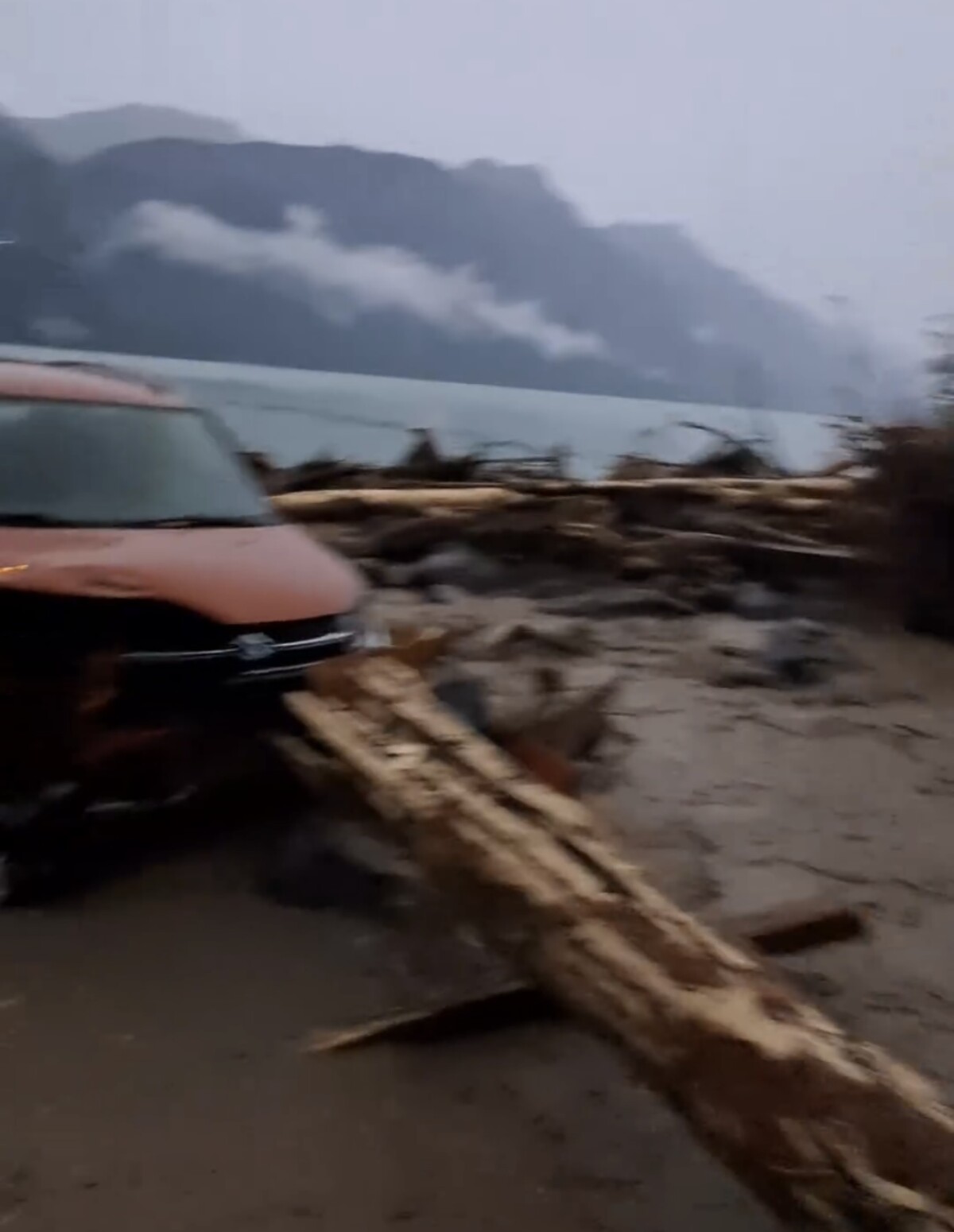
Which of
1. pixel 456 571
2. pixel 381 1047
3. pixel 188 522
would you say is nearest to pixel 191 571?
pixel 188 522

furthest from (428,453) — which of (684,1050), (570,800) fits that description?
(684,1050)

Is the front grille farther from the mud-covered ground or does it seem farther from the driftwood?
the driftwood

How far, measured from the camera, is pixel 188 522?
172 inches

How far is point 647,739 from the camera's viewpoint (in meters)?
4.95

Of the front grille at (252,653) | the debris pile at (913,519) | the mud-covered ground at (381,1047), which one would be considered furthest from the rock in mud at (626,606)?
the front grille at (252,653)

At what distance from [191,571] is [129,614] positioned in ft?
0.84

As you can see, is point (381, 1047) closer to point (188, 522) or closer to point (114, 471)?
point (188, 522)

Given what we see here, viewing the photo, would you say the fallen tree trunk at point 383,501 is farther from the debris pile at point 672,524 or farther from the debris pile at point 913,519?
the debris pile at point 913,519

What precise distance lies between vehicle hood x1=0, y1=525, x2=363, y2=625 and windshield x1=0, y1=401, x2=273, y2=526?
0.15 m

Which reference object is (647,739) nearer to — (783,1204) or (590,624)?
(590,624)

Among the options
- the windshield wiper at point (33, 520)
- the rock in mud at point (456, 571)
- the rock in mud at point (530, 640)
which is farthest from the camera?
the rock in mud at point (456, 571)

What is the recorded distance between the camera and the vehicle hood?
12.2 feet

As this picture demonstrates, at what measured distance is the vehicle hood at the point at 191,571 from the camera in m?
3.73

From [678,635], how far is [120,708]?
362 cm
